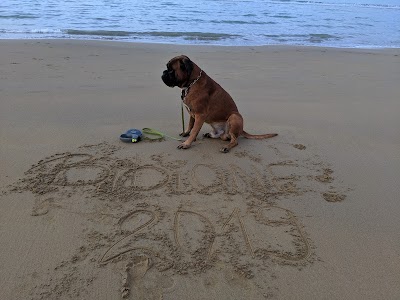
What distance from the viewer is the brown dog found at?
4.40 m

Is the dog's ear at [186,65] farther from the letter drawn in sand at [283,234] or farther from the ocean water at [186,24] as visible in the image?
the ocean water at [186,24]

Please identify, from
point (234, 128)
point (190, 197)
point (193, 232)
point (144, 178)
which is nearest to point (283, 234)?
point (193, 232)

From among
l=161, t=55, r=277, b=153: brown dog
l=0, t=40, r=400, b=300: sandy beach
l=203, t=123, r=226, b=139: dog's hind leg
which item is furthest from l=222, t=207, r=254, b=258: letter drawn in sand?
l=203, t=123, r=226, b=139: dog's hind leg

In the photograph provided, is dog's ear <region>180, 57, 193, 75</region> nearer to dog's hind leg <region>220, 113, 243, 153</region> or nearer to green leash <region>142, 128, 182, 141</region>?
dog's hind leg <region>220, 113, 243, 153</region>

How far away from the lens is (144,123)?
17.7 ft

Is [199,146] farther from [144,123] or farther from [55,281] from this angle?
[55,281]

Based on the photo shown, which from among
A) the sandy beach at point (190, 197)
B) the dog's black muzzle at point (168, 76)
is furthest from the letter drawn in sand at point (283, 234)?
the dog's black muzzle at point (168, 76)

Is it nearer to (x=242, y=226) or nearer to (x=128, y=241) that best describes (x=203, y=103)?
(x=242, y=226)

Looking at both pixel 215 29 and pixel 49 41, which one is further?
pixel 215 29

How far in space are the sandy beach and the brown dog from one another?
0.18m

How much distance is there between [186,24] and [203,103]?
11.2 metres

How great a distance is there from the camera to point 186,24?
14953 millimetres

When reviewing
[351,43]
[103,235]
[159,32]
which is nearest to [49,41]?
[159,32]

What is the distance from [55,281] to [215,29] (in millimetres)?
13100
